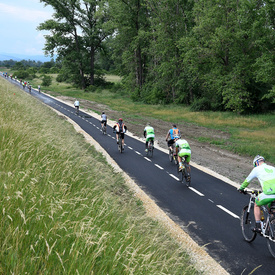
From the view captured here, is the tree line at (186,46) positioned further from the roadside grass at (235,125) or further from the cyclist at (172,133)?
the cyclist at (172,133)

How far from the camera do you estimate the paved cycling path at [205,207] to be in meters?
7.36

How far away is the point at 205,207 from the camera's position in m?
10.7

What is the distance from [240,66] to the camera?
35.8 m

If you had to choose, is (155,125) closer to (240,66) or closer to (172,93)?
(240,66)

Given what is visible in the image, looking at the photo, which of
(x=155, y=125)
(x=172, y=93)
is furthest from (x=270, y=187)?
(x=172, y=93)

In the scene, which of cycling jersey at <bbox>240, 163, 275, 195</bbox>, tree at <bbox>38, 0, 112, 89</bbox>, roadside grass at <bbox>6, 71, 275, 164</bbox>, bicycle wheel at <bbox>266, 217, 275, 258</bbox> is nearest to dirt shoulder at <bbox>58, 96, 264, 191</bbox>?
roadside grass at <bbox>6, 71, 275, 164</bbox>

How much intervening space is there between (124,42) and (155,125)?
3284cm

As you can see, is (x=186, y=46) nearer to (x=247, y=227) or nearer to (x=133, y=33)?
(x=133, y=33)

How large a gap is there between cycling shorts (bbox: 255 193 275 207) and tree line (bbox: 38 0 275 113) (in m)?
22.4

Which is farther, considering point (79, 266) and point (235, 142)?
point (235, 142)

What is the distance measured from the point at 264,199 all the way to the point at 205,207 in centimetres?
359

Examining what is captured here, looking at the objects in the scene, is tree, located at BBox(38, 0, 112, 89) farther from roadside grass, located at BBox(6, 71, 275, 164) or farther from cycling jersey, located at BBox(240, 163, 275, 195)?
cycling jersey, located at BBox(240, 163, 275, 195)

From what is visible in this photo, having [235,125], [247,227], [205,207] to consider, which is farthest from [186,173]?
[235,125]

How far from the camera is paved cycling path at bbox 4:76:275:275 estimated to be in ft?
24.1
